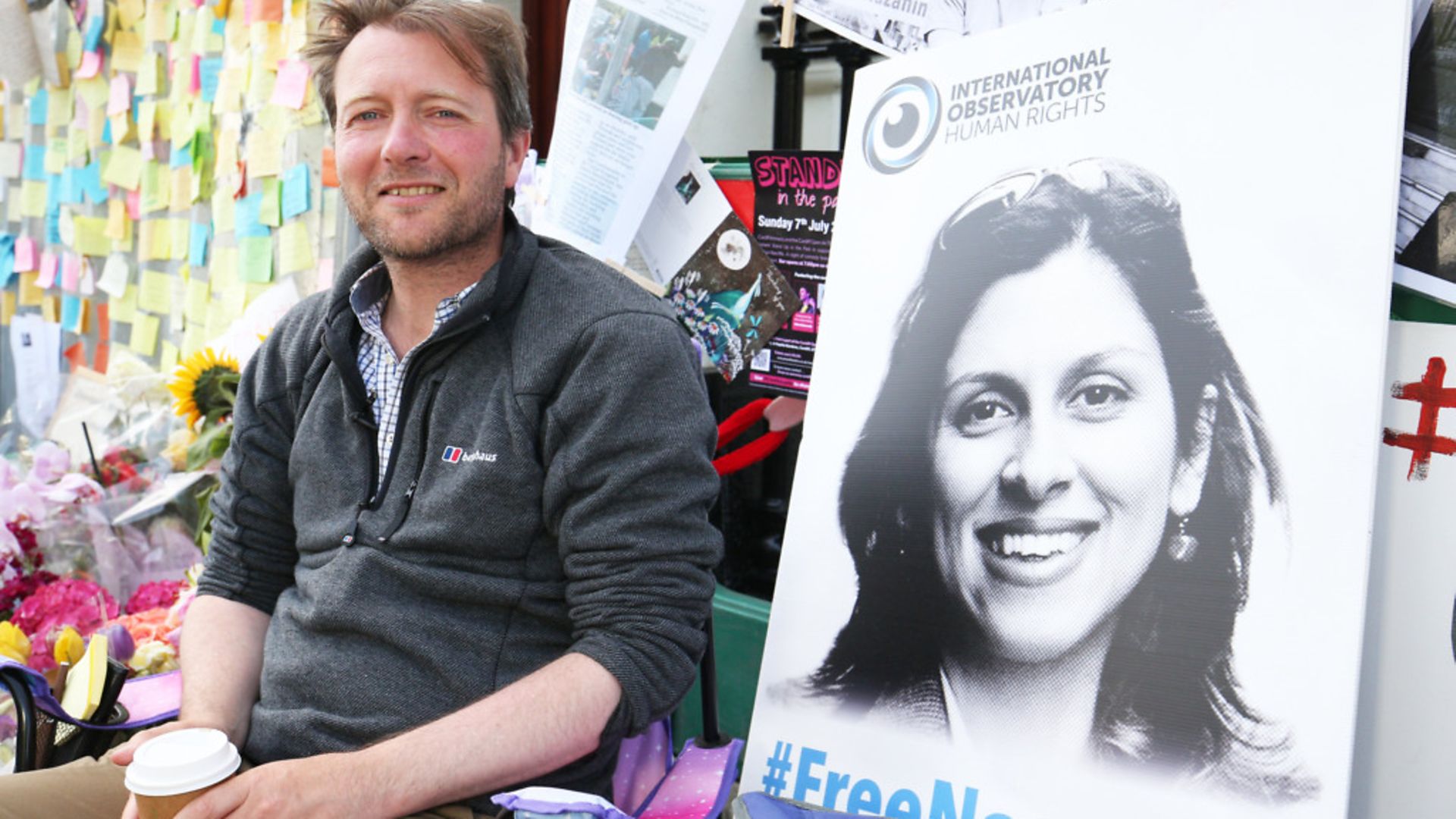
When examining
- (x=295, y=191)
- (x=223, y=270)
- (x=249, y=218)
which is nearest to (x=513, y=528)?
(x=295, y=191)

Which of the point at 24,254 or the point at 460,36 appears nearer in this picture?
the point at 460,36

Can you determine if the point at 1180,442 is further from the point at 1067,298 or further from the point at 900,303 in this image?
the point at 900,303

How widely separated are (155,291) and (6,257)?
1135mm

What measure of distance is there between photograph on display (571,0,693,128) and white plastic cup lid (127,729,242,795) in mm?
1156

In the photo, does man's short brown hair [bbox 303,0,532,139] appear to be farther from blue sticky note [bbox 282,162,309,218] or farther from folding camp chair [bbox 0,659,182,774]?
blue sticky note [bbox 282,162,309,218]

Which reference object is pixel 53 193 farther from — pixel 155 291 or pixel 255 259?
pixel 255 259

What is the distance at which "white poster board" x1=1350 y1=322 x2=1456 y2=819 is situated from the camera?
1020 mm

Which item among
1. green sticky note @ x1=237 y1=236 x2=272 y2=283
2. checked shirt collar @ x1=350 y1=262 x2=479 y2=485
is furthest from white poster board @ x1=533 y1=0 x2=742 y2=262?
green sticky note @ x1=237 y1=236 x2=272 y2=283

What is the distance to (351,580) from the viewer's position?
134 cm

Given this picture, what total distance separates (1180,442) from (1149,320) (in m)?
0.13

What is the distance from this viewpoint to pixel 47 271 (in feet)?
13.1

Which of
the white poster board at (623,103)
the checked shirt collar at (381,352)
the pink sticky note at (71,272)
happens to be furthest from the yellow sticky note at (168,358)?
the checked shirt collar at (381,352)

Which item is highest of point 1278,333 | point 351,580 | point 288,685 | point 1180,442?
point 1278,333

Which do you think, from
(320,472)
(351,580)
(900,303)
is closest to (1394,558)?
(900,303)
